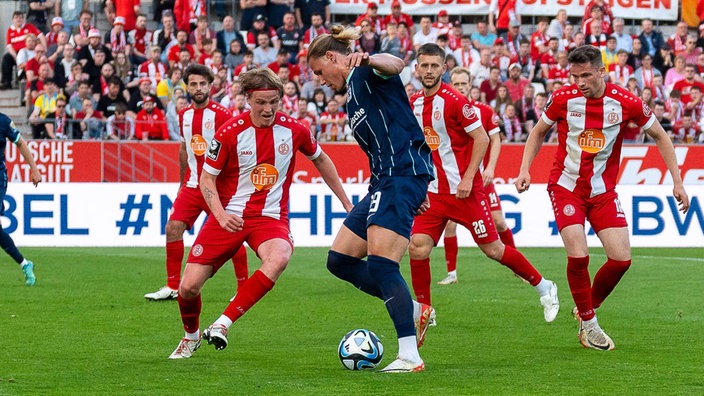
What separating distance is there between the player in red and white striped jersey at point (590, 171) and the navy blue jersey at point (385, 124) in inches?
67.2

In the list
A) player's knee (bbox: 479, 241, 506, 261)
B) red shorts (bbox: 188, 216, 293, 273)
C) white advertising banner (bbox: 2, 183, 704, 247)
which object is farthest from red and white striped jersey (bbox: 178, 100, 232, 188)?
white advertising banner (bbox: 2, 183, 704, 247)

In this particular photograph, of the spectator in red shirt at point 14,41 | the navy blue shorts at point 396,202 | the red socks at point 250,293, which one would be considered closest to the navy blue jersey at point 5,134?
the red socks at point 250,293

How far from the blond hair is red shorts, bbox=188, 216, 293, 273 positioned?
161cm

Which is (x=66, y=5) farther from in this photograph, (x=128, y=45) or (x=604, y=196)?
(x=604, y=196)

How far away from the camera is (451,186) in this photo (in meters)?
10.5

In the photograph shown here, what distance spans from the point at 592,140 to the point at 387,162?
7.31ft

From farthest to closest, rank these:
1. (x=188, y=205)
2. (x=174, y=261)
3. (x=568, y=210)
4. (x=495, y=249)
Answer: (x=174, y=261) → (x=188, y=205) → (x=495, y=249) → (x=568, y=210)

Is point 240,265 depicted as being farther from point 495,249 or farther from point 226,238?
point 226,238

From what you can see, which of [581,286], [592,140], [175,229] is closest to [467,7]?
[175,229]

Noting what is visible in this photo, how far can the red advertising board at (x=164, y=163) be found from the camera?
840 inches

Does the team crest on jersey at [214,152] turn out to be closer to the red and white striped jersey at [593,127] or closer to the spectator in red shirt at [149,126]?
the red and white striped jersey at [593,127]

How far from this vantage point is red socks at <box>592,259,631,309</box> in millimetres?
8969

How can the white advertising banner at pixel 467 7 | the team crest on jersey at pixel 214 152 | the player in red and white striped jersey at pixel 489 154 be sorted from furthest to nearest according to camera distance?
the white advertising banner at pixel 467 7, the player in red and white striped jersey at pixel 489 154, the team crest on jersey at pixel 214 152

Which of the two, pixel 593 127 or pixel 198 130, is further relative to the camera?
pixel 198 130
